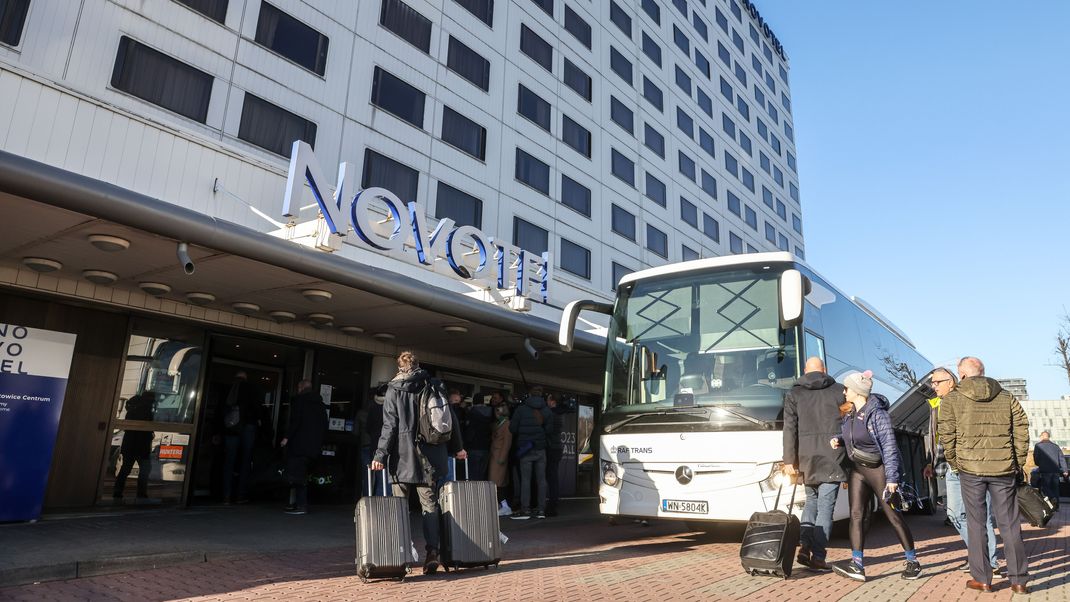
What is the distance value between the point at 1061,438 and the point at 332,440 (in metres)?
134

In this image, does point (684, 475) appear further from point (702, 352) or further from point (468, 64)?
point (468, 64)

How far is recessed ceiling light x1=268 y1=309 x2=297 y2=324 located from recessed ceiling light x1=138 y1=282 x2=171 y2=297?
162cm

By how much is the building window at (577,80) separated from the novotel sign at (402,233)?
9479 millimetres

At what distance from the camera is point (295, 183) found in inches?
398

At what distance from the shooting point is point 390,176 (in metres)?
15.0

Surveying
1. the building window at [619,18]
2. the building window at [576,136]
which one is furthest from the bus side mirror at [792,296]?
the building window at [619,18]

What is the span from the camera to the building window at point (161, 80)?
10969 millimetres

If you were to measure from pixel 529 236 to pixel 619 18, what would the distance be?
39.7ft

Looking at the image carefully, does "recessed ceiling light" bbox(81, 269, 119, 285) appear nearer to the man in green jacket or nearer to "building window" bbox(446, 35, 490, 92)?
the man in green jacket

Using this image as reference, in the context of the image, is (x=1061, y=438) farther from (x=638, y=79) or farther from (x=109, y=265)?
(x=109, y=265)

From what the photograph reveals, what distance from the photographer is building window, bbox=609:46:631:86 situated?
82.1 feet

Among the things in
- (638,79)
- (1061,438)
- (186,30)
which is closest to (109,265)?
(186,30)

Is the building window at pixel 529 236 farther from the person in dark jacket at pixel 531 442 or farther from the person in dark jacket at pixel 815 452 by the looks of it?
the person in dark jacket at pixel 815 452

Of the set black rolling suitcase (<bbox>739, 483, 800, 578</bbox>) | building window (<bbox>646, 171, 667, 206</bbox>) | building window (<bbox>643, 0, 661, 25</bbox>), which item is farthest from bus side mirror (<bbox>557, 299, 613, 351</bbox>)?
building window (<bbox>643, 0, 661, 25</bbox>)
